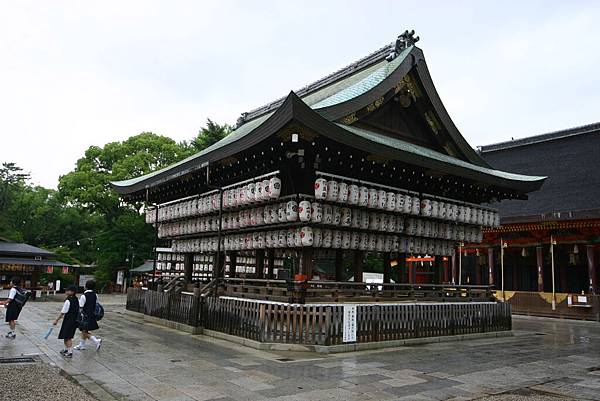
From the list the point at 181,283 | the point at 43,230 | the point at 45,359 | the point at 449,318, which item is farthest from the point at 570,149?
the point at 43,230

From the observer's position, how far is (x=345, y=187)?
13.3 metres

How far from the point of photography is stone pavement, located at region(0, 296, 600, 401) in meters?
7.67

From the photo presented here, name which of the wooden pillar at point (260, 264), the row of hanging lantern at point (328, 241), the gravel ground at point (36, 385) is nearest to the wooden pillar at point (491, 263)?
the row of hanging lantern at point (328, 241)

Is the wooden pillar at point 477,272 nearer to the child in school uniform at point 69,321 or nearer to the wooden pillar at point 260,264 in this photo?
the wooden pillar at point 260,264

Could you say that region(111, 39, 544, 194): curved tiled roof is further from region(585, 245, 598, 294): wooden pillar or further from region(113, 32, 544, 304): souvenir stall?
region(585, 245, 598, 294): wooden pillar

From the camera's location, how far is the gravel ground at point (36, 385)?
6757 mm

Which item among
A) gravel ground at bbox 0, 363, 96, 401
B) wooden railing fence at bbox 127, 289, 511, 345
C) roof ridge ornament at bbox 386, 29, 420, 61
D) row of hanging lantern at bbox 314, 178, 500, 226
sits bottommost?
gravel ground at bbox 0, 363, 96, 401

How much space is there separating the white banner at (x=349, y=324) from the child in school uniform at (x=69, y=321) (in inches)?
260

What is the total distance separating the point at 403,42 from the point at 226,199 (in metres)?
9.20

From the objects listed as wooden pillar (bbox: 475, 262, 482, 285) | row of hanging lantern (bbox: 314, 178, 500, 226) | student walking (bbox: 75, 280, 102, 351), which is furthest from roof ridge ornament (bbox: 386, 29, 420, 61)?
wooden pillar (bbox: 475, 262, 482, 285)

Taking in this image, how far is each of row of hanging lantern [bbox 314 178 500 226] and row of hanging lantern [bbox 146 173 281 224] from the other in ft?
5.05

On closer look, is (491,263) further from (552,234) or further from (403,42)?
(403,42)

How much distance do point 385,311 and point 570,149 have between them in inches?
1087

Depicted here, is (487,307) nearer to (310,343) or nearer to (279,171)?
(310,343)
